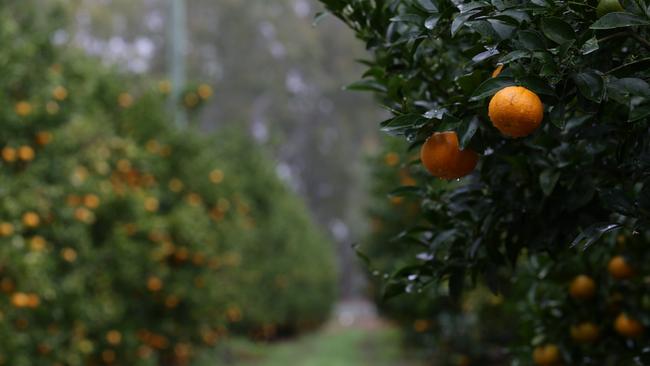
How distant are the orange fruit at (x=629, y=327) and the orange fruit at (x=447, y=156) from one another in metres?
1.02

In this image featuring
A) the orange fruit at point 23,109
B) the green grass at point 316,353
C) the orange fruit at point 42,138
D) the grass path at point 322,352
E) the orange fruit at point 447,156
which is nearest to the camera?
the orange fruit at point 447,156

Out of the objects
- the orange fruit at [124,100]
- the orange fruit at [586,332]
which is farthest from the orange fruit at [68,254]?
the orange fruit at [586,332]

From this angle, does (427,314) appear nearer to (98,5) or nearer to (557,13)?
(557,13)

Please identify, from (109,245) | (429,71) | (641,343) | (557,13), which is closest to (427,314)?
(109,245)

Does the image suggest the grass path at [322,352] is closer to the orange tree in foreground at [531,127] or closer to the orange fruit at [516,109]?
the orange tree in foreground at [531,127]

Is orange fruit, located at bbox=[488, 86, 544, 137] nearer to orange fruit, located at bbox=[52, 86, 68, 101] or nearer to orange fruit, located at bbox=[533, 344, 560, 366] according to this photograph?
orange fruit, located at bbox=[533, 344, 560, 366]

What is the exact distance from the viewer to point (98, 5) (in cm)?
1770

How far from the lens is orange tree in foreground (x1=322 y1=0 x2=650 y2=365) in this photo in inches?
52.0

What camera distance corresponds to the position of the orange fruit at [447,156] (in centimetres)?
147

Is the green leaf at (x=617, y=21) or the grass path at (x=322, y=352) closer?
the green leaf at (x=617, y=21)

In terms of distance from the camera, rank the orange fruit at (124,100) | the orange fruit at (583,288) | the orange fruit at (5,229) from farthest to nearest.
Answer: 1. the orange fruit at (124,100)
2. the orange fruit at (5,229)
3. the orange fruit at (583,288)

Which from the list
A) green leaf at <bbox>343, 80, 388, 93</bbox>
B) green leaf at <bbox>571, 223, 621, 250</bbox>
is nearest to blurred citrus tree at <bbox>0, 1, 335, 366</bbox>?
green leaf at <bbox>343, 80, 388, 93</bbox>

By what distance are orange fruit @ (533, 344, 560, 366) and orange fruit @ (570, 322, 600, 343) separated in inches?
3.2

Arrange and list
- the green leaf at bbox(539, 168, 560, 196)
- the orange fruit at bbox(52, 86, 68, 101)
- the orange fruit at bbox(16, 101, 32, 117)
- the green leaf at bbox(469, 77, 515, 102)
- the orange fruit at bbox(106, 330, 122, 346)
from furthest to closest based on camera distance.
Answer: the orange fruit at bbox(106, 330, 122, 346) < the orange fruit at bbox(52, 86, 68, 101) < the orange fruit at bbox(16, 101, 32, 117) < the green leaf at bbox(539, 168, 560, 196) < the green leaf at bbox(469, 77, 515, 102)
